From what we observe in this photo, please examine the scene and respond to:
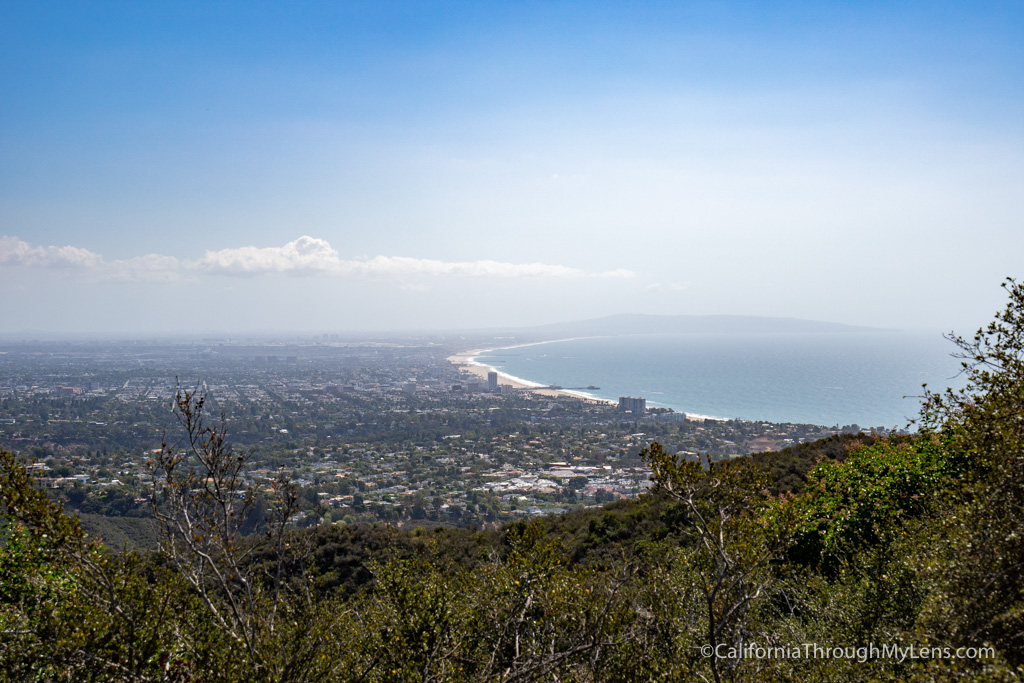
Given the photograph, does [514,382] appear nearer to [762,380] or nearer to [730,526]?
[762,380]

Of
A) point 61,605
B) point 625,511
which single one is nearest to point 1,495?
point 61,605

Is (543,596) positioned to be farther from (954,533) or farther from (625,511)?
(625,511)

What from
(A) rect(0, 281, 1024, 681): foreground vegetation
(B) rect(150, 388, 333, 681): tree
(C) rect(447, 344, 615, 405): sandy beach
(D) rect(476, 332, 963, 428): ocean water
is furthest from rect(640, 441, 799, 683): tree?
(C) rect(447, 344, 615, 405): sandy beach

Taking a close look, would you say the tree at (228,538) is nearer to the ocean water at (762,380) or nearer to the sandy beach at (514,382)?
the ocean water at (762,380)

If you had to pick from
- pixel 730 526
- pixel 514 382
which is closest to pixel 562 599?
pixel 730 526

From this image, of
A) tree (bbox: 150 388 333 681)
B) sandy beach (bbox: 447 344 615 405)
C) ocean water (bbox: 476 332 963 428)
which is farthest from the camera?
sandy beach (bbox: 447 344 615 405)

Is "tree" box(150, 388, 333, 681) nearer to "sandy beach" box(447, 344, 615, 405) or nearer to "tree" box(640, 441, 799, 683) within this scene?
"tree" box(640, 441, 799, 683)
